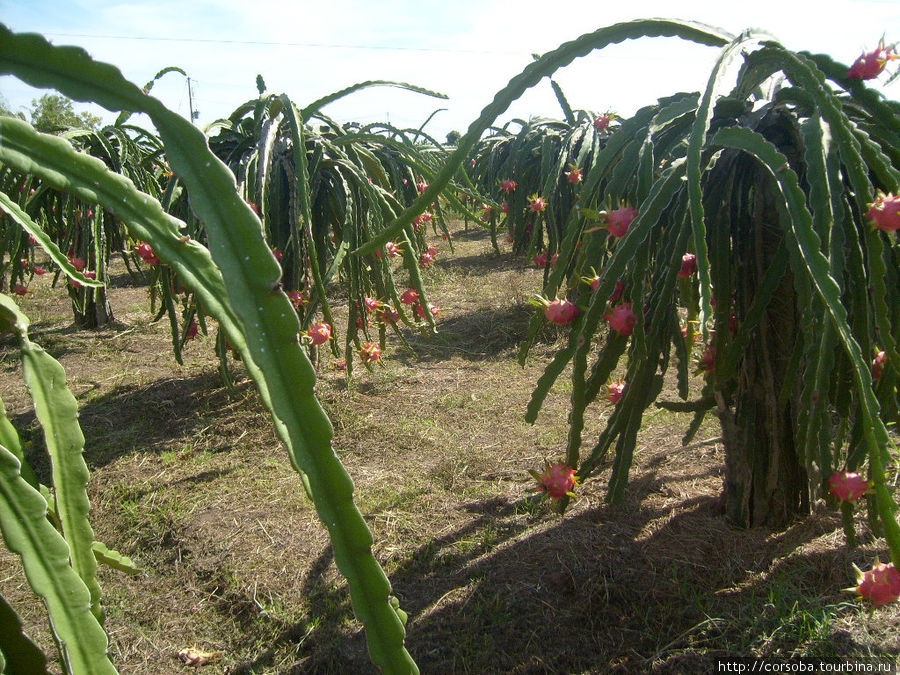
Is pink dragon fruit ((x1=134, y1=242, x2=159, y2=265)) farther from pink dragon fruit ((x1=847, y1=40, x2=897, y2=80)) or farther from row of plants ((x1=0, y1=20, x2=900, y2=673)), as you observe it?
pink dragon fruit ((x1=847, y1=40, x2=897, y2=80))

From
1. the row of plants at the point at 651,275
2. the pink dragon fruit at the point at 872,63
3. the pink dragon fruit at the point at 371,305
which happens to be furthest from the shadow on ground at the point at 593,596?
the pink dragon fruit at the point at 872,63

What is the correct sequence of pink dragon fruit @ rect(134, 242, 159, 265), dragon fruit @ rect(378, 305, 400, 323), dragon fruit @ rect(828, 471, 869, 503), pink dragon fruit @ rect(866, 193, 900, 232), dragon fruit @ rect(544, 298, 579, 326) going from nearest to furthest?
1. pink dragon fruit @ rect(866, 193, 900, 232)
2. dragon fruit @ rect(828, 471, 869, 503)
3. dragon fruit @ rect(544, 298, 579, 326)
4. pink dragon fruit @ rect(134, 242, 159, 265)
5. dragon fruit @ rect(378, 305, 400, 323)

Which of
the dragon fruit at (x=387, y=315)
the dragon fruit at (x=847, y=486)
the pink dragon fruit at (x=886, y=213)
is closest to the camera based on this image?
the pink dragon fruit at (x=886, y=213)

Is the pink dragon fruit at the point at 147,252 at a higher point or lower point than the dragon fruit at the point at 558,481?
higher

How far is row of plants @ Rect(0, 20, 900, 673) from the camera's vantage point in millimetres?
840

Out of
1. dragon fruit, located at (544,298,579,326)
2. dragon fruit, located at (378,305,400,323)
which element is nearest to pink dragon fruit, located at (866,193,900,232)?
dragon fruit, located at (544,298,579,326)

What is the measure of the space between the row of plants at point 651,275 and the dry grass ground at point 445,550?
32 centimetres

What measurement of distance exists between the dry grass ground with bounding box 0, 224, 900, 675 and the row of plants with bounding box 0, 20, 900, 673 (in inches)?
12.6

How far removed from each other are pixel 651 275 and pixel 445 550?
1.13m

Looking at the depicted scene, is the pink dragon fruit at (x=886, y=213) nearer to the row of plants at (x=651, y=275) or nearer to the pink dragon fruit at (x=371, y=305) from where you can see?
the row of plants at (x=651, y=275)

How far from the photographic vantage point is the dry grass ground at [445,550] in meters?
1.71

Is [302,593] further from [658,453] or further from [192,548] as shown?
[658,453]

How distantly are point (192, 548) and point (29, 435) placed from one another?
155cm

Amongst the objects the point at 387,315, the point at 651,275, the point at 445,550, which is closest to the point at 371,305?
the point at 387,315
